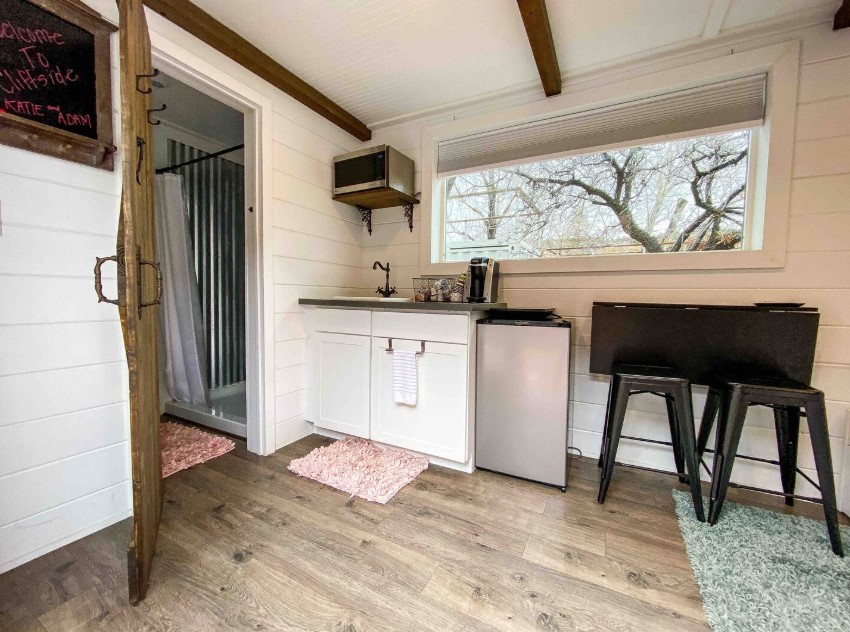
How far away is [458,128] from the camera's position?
8.39 feet

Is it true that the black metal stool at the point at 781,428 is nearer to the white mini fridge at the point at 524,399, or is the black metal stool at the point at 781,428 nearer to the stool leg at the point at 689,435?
the stool leg at the point at 689,435

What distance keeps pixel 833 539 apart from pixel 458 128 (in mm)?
2972

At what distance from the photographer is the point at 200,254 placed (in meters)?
3.11

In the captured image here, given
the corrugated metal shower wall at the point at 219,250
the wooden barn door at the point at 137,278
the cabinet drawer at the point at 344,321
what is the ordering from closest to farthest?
the wooden barn door at the point at 137,278
the cabinet drawer at the point at 344,321
the corrugated metal shower wall at the point at 219,250

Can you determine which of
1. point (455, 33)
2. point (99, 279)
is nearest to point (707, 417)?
point (455, 33)

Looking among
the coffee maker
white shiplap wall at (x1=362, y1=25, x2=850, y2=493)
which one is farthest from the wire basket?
white shiplap wall at (x1=362, y1=25, x2=850, y2=493)

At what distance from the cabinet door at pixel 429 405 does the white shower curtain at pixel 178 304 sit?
1.70m

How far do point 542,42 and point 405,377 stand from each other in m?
1.97

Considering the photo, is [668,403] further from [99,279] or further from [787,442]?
[99,279]

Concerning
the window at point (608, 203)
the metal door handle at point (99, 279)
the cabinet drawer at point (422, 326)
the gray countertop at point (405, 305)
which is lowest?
the cabinet drawer at point (422, 326)

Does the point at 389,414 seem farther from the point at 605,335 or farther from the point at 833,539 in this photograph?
the point at 833,539

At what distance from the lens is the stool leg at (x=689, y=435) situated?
1.59 m

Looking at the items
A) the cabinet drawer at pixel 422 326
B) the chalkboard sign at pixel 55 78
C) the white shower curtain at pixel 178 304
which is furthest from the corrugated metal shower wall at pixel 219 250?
the cabinet drawer at pixel 422 326

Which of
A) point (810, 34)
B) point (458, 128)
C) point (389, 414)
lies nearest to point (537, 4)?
point (458, 128)
